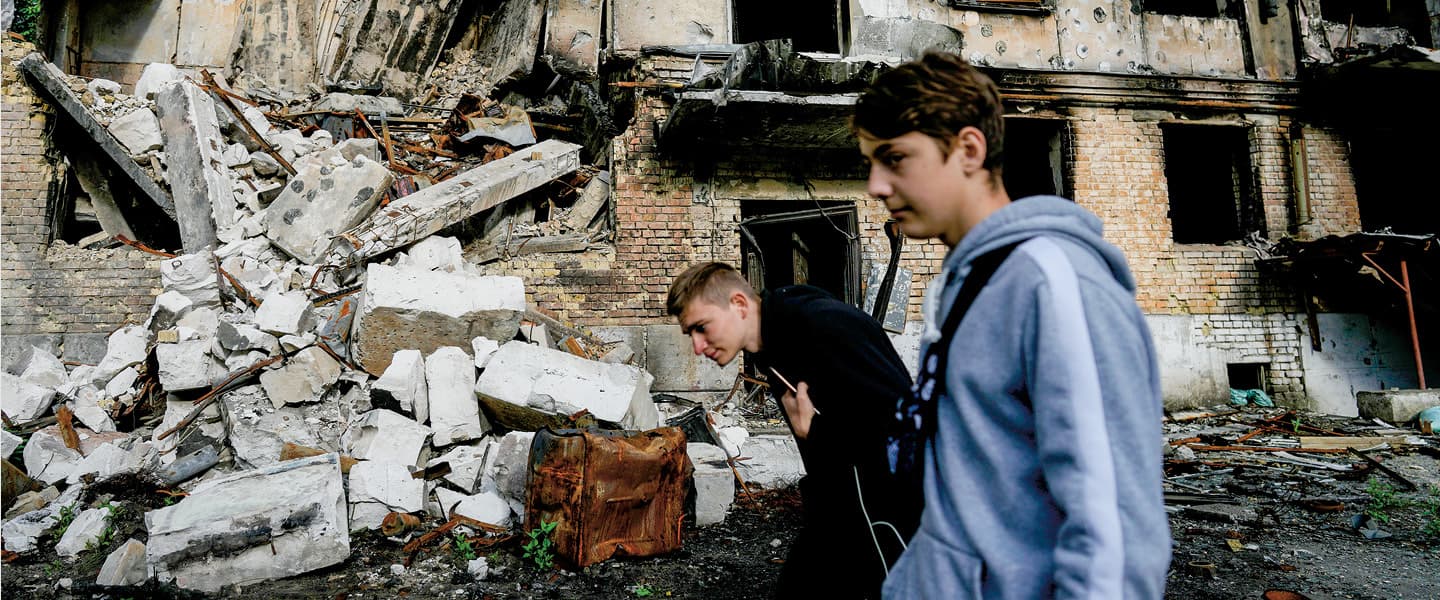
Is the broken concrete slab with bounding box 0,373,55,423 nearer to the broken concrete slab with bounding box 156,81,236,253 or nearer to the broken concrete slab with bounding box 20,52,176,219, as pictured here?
the broken concrete slab with bounding box 156,81,236,253

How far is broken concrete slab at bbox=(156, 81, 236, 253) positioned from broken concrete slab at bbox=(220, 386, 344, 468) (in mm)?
2562

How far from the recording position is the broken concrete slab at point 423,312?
5.16 meters

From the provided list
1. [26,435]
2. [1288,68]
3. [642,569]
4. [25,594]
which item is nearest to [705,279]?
[642,569]

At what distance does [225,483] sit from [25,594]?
100 cm

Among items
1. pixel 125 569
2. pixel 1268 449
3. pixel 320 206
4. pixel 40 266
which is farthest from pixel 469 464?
pixel 1268 449

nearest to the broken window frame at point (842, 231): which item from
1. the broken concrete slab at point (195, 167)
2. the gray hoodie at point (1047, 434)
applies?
the broken concrete slab at point (195, 167)

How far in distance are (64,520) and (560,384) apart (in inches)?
127

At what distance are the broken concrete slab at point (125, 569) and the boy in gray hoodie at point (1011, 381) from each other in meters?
4.30

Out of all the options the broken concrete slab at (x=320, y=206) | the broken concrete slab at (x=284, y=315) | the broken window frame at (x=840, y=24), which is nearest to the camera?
the broken concrete slab at (x=284, y=315)

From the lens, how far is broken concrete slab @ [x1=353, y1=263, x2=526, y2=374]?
516cm

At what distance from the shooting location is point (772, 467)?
5449 mm

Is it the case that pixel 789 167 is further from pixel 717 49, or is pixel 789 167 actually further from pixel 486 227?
pixel 486 227

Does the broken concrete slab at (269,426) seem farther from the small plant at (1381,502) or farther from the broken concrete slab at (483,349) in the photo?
the small plant at (1381,502)

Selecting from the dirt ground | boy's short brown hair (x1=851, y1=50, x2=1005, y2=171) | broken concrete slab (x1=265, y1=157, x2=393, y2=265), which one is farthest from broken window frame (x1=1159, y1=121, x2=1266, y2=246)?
broken concrete slab (x1=265, y1=157, x2=393, y2=265)
